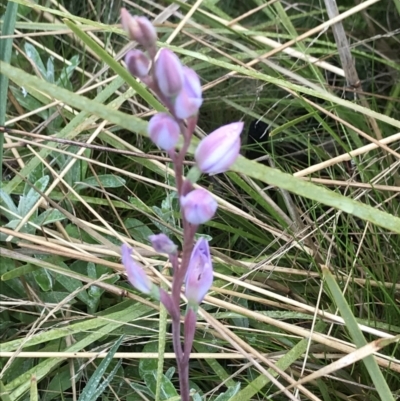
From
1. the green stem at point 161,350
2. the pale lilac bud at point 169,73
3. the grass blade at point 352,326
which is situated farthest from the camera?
the green stem at point 161,350

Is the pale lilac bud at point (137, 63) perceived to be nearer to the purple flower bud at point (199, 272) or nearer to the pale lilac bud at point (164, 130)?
the pale lilac bud at point (164, 130)

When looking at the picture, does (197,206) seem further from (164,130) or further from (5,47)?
(5,47)

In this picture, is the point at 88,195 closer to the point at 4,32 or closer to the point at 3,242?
the point at 3,242

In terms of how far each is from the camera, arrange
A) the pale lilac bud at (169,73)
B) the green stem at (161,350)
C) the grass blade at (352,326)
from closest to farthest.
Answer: the pale lilac bud at (169,73) → the grass blade at (352,326) → the green stem at (161,350)

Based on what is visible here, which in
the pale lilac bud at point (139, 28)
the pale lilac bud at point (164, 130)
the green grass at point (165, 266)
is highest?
the pale lilac bud at point (139, 28)

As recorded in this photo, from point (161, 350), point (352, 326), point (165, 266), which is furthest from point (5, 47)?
point (352, 326)

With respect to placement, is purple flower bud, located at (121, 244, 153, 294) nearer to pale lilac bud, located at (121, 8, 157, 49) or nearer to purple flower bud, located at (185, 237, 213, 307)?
purple flower bud, located at (185, 237, 213, 307)

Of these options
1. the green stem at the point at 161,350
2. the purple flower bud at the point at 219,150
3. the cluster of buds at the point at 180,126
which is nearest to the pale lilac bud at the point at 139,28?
the cluster of buds at the point at 180,126
